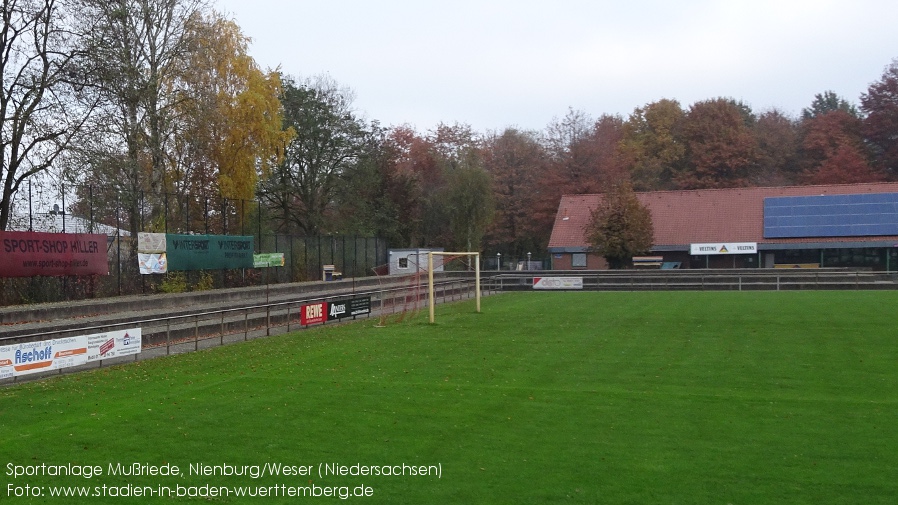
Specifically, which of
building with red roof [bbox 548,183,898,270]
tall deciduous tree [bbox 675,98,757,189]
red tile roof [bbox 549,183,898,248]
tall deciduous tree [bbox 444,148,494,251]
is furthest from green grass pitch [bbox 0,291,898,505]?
tall deciduous tree [bbox 675,98,757,189]

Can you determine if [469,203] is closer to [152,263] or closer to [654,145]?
[654,145]

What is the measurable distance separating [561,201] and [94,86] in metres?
36.5

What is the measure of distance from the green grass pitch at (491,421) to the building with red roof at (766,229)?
2967 cm

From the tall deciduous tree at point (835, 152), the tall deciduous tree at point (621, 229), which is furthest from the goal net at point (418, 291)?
the tall deciduous tree at point (835, 152)

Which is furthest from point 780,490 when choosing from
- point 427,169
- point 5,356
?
point 427,169

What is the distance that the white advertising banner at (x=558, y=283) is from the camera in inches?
1581

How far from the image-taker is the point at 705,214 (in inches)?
2000

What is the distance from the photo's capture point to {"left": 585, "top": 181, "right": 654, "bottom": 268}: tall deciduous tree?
4519 cm

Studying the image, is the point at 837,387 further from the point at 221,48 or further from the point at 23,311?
the point at 221,48

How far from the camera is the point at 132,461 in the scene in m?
8.95

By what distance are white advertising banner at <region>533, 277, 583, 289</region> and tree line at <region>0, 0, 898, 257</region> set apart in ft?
46.4

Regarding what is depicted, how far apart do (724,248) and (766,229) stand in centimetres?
304

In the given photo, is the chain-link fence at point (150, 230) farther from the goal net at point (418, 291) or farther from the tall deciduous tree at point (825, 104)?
the tall deciduous tree at point (825, 104)

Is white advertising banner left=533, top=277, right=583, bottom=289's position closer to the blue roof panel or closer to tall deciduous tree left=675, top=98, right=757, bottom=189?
the blue roof panel
